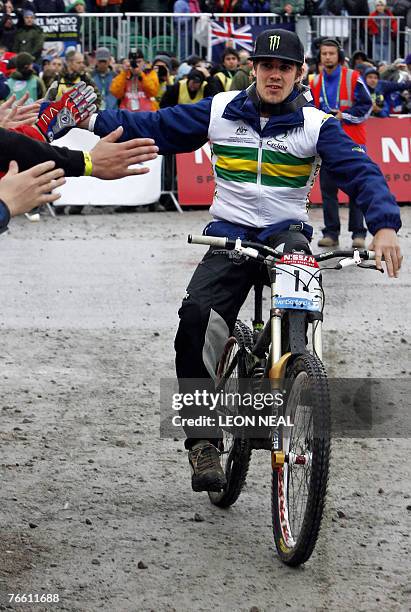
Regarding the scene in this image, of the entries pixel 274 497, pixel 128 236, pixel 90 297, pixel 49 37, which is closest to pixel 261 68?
pixel 274 497

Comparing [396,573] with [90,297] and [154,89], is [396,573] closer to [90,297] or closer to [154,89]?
[90,297]

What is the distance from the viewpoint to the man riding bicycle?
5836mm

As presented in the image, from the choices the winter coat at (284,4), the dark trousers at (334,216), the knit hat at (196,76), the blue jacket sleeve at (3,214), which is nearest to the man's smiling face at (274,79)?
the blue jacket sleeve at (3,214)

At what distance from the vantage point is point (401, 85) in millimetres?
20156

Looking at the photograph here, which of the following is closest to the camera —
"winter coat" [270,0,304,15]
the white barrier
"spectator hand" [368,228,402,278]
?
"spectator hand" [368,228,402,278]

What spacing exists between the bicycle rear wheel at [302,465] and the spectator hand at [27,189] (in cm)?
129

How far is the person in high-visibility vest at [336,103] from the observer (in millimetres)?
13828

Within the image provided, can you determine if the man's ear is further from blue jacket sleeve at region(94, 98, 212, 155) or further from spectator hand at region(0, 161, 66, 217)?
spectator hand at region(0, 161, 66, 217)

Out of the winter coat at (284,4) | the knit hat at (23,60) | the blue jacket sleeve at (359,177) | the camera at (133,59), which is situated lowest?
the camera at (133,59)

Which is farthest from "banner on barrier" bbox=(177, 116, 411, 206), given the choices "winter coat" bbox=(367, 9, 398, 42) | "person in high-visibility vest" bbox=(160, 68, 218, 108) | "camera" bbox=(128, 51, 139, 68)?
"winter coat" bbox=(367, 9, 398, 42)

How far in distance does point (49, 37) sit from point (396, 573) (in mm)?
18077

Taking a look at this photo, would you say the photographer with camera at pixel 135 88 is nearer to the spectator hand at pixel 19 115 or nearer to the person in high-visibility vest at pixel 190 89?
the person in high-visibility vest at pixel 190 89

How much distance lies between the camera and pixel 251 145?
5.94 metres

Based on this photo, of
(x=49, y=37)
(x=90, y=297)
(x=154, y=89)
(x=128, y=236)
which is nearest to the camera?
(x=90, y=297)
